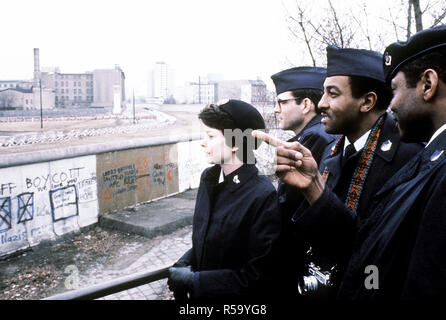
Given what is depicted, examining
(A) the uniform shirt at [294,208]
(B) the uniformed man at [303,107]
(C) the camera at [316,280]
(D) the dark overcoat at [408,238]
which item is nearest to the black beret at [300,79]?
(B) the uniformed man at [303,107]

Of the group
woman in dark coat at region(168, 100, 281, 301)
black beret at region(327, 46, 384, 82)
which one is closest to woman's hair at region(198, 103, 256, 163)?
woman in dark coat at region(168, 100, 281, 301)

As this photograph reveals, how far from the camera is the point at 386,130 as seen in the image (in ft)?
6.86

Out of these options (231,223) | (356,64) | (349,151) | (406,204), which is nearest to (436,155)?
(406,204)

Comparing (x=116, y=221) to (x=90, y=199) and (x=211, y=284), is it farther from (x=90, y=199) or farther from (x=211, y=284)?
(x=211, y=284)

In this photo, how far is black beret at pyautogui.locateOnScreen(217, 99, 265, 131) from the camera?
2268 millimetres

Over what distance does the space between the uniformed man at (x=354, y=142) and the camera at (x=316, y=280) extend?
0.06 feet

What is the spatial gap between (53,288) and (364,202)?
5.93 meters

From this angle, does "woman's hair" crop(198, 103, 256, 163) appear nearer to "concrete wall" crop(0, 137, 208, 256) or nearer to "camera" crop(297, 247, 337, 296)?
"camera" crop(297, 247, 337, 296)

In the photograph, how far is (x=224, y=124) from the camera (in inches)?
89.5

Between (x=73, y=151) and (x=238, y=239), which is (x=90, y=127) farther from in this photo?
(x=238, y=239)

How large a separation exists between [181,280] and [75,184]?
7550 millimetres

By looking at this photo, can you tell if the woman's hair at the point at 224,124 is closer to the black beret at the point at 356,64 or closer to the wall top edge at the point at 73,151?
the black beret at the point at 356,64

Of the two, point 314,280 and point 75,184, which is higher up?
point 314,280
